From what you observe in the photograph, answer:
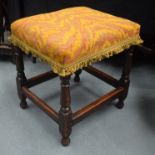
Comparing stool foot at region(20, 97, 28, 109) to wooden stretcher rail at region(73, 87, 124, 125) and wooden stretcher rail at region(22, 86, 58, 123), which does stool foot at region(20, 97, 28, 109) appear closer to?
wooden stretcher rail at region(22, 86, 58, 123)

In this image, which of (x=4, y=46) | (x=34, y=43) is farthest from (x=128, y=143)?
(x=4, y=46)

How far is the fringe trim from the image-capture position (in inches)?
34.3

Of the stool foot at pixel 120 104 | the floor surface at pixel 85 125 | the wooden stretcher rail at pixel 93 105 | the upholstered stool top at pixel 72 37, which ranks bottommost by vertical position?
the floor surface at pixel 85 125

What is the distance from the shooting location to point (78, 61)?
894 mm

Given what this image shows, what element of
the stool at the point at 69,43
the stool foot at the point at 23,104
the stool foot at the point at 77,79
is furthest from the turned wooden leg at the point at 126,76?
the stool foot at the point at 23,104

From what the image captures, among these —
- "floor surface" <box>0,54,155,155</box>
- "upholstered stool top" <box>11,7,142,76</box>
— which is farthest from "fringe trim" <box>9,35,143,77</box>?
"floor surface" <box>0,54,155,155</box>

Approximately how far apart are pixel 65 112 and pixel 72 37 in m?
0.26

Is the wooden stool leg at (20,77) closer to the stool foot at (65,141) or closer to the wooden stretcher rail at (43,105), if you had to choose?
the wooden stretcher rail at (43,105)

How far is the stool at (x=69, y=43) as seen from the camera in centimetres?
88

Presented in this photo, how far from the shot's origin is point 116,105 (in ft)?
4.13

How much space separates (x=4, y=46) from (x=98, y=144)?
804 millimetres

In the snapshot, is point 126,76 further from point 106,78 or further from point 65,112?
point 65,112

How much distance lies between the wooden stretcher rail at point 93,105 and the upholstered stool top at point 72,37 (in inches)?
8.0

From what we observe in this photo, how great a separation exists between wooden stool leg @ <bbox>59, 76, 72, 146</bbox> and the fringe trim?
36 mm
